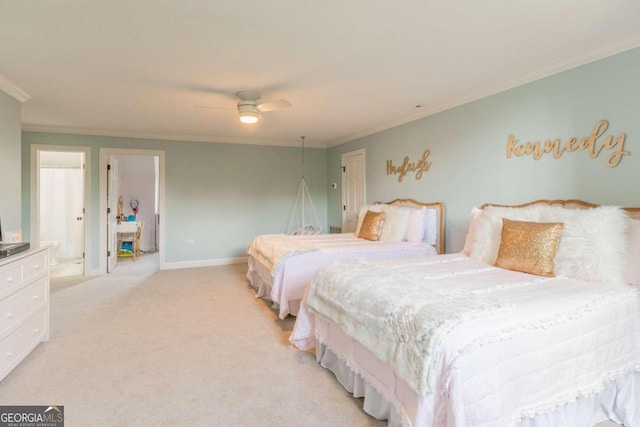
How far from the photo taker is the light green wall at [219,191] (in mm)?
5668

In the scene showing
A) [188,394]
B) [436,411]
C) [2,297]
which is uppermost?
[2,297]

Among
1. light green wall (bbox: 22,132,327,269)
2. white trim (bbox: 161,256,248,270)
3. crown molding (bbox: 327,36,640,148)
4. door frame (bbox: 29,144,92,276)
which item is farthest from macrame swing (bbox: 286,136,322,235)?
door frame (bbox: 29,144,92,276)

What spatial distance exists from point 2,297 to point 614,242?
4.07 m

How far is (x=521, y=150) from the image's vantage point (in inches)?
121

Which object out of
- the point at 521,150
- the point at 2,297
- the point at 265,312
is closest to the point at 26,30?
the point at 2,297

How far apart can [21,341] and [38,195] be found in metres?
3.52

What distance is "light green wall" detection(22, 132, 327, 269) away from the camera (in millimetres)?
5668

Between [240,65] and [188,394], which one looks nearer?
[188,394]

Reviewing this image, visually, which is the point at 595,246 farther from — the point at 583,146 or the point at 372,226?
the point at 372,226

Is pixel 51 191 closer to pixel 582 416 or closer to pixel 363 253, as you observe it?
pixel 363 253

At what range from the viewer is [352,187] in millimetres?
5922

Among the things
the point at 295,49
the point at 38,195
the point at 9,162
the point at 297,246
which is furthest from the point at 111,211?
the point at 295,49

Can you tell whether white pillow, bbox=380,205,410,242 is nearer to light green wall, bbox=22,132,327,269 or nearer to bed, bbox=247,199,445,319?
bed, bbox=247,199,445,319

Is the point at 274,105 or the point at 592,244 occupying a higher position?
the point at 274,105
